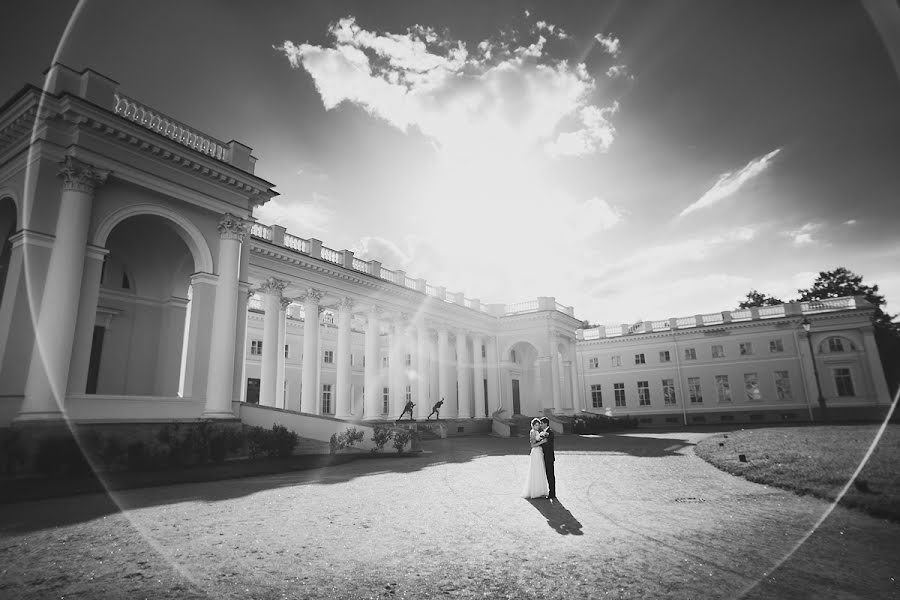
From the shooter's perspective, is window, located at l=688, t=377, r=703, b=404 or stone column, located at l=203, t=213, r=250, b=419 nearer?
stone column, located at l=203, t=213, r=250, b=419

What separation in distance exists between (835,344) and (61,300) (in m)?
51.3

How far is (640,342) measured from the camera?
48.6 metres

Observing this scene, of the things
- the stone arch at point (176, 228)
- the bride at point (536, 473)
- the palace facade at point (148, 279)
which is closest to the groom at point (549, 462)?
the bride at point (536, 473)

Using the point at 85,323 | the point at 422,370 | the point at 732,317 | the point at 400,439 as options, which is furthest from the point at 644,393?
the point at 85,323

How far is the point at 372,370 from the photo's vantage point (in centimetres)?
2716

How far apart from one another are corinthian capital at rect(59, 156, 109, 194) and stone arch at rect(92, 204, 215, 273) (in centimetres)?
101

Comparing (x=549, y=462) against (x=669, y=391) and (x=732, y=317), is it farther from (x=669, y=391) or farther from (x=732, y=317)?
(x=732, y=317)

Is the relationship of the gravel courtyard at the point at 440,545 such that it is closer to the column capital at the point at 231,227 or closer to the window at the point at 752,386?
the column capital at the point at 231,227

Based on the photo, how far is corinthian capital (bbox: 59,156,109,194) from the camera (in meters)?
12.7

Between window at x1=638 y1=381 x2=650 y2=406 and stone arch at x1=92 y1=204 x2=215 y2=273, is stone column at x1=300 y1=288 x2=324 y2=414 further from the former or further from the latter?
window at x1=638 y1=381 x2=650 y2=406

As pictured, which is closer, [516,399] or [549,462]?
[549,462]

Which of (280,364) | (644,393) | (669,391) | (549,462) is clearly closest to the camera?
(549,462)

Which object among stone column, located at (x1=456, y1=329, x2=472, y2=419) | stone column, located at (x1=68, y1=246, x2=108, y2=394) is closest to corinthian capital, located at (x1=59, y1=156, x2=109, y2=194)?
stone column, located at (x1=68, y1=246, x2=108, y2=394)

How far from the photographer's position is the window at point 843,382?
3847 cm
